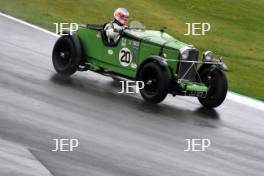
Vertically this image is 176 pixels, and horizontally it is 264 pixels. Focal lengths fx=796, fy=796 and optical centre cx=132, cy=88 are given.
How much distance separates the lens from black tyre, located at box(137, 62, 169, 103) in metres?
14.3

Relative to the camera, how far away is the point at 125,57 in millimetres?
15320

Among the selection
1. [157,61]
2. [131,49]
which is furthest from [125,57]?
[157,61]

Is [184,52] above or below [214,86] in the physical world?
above

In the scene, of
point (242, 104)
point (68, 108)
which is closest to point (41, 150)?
point (68, 108)

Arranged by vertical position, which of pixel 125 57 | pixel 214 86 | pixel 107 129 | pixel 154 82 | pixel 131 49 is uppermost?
pixel 131 49

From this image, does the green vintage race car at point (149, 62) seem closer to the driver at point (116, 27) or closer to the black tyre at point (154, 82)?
the black tyre at point (154, 82)

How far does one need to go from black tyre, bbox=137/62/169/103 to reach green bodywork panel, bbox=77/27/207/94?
7.8 inches

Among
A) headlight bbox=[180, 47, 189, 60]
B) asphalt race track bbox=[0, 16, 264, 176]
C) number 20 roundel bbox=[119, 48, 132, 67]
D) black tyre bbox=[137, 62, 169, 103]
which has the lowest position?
asphalt race track bbox=[0, 16, 264, 176]

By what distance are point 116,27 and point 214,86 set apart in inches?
87.4

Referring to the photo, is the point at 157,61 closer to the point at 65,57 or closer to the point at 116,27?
the point at 116,27

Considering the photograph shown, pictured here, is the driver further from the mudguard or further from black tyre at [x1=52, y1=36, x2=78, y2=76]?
the mudguard

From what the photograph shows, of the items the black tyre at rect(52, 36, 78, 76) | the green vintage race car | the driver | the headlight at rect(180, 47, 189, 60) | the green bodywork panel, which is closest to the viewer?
the green vintage race car

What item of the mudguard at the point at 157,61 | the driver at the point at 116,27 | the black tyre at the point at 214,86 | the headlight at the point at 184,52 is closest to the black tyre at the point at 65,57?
the driver at the point at 116,27

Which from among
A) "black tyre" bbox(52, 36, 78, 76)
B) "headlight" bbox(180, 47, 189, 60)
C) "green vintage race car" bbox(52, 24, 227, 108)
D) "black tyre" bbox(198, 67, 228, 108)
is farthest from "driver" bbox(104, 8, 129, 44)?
"black tyre" bbox(198, 67, 228, 108)
